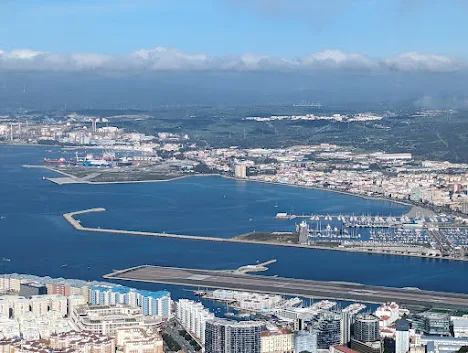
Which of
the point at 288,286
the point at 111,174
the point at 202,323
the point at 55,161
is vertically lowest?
the point at 288,286

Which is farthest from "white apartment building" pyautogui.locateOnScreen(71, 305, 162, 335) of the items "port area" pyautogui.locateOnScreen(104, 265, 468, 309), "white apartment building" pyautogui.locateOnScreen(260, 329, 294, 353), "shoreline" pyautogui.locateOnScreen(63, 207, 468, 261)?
"shoreline" pyautogui.locateOnScreen(63, 207, 468, 261)

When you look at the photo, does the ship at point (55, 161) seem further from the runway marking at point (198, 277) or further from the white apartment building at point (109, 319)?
the white apartment building at point (109, 319)

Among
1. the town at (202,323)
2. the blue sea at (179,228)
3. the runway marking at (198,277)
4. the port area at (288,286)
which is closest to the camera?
the town at (202,323)

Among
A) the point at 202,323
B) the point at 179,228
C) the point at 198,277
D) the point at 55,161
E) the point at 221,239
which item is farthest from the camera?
the point at 55,161

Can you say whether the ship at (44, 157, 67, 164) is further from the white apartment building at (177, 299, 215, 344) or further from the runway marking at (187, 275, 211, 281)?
the white apartment building at (177, 299, 215, 344)

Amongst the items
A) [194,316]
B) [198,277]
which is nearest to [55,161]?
[198,277]

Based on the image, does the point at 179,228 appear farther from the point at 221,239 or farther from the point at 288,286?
the point at 288,286

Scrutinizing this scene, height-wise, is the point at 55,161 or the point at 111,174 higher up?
the point at 55,161

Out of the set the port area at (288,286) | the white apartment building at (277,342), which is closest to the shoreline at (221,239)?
the port area at (288,286)
